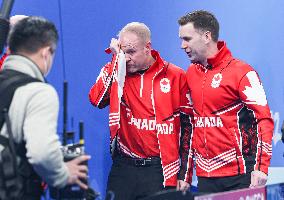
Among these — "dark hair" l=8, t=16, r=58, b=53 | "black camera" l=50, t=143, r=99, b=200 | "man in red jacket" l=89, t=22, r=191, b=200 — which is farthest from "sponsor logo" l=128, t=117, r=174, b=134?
"dark hair" l=8, t=16, r=58, b=53

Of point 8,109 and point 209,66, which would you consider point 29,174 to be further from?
point 209,66

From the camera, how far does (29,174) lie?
2201 millimetres

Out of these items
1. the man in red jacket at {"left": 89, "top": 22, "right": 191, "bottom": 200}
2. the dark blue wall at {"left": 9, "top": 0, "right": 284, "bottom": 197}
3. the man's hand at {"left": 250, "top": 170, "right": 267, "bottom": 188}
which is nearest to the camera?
the man's hand at {"left": 250, "top": 170, "right": 267, "bottom": 188}

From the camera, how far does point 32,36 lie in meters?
2.24

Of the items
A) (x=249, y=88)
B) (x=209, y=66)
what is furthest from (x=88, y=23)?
(x=249, y=88)

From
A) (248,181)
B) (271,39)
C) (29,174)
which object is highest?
(271,39)

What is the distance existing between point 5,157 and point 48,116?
0.67 ft

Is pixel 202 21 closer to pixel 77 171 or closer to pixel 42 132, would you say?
pixel 77 171

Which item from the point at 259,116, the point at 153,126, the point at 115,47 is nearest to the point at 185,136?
the point at 153,126

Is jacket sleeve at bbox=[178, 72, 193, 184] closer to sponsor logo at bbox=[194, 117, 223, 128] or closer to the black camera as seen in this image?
sponsor logo at bbox=[194, 117, 223, 128]

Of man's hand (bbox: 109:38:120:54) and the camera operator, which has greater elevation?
man's hand (bbox: 109:38:120:54)

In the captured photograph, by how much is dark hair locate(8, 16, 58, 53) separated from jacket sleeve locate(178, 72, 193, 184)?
51.7 inches

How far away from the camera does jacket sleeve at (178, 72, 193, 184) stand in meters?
3.42

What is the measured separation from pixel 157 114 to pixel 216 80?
0.36m
